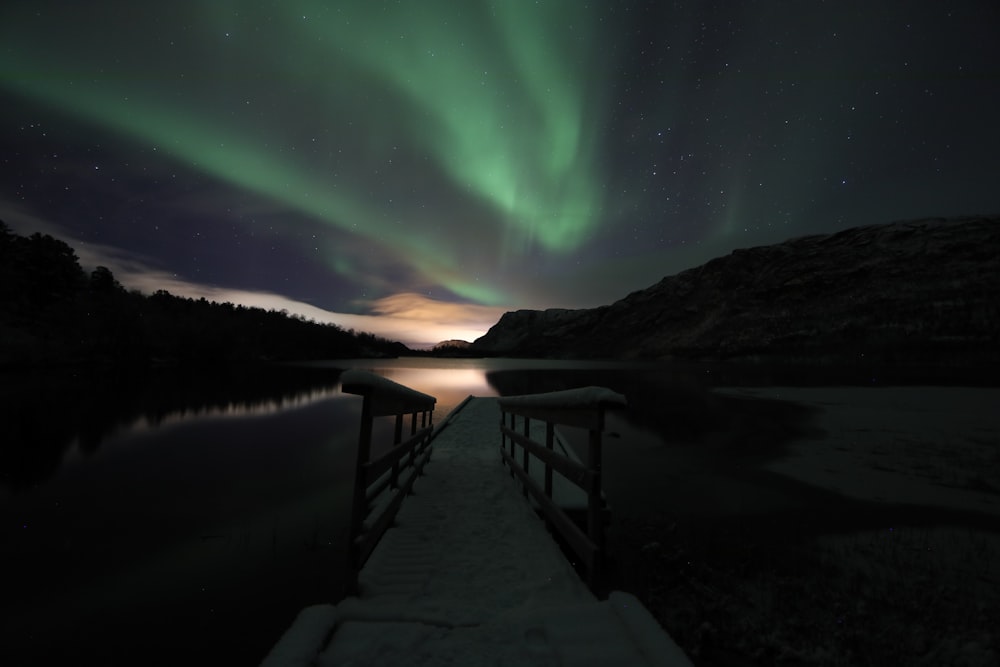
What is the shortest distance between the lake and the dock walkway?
1665 mm

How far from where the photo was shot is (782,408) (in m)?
23.9

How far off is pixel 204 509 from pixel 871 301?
573 feet

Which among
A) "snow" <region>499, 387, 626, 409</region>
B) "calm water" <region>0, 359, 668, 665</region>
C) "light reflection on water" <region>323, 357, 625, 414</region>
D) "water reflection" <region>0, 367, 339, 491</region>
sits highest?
"snow" <region>499, 387, 626, 409</region>

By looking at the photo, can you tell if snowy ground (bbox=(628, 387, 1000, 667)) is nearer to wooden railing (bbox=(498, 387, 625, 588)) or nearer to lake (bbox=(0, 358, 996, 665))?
lake (bbox=(0, 358, 996, 665))

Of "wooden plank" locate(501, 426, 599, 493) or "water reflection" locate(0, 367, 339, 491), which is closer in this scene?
"wooden plank" locate(501, 426, 599, 493)


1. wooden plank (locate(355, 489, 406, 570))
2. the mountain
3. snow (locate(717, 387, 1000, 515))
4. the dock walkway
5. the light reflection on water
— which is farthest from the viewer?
the mountain

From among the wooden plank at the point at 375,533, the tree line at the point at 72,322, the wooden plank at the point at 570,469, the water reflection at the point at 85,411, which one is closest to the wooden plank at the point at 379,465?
the wooden plank at the point at 375,533

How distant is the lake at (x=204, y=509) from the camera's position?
16.6 ft

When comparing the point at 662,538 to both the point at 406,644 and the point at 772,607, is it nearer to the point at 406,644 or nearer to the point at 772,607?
the point at 772,607

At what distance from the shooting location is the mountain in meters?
97.6

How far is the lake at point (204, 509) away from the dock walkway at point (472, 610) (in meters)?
1.66

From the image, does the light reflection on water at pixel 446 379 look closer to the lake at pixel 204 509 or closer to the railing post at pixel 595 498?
the lake at pixel 204 509

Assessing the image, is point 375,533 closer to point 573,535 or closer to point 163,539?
point 573,535

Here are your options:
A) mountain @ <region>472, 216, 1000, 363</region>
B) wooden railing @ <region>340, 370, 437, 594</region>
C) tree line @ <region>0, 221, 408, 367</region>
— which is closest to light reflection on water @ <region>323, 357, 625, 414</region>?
wooden railing @ <region>340, 370, 437, 594</region>
